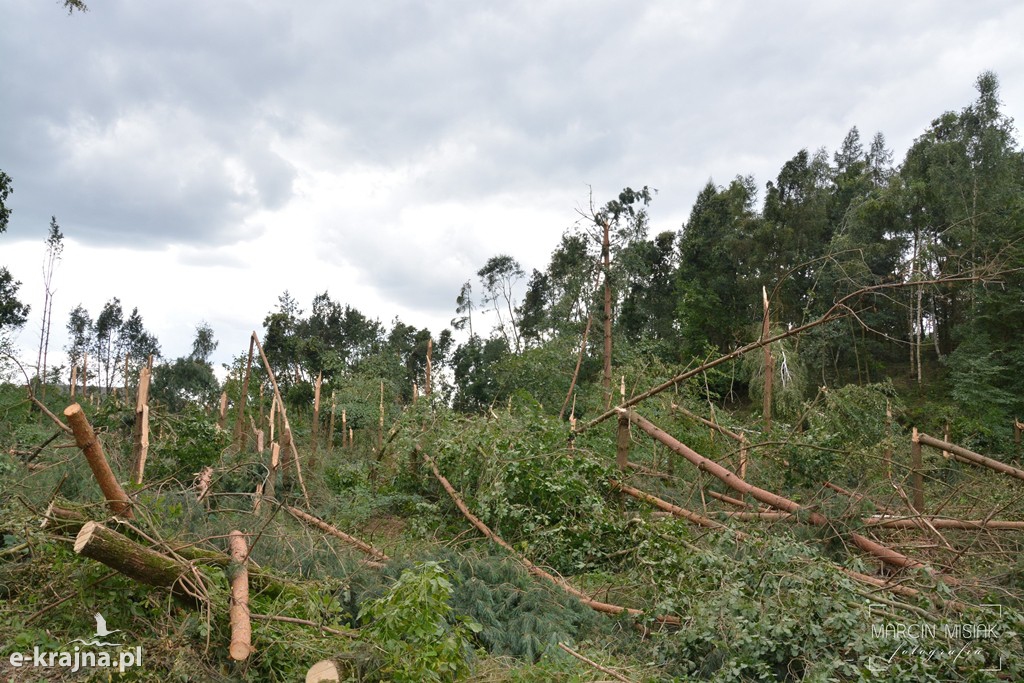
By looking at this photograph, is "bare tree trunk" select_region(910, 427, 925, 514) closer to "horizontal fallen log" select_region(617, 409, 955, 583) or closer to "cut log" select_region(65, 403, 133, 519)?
"horizontal fallen log" select_region(617, 409, 955, 583)

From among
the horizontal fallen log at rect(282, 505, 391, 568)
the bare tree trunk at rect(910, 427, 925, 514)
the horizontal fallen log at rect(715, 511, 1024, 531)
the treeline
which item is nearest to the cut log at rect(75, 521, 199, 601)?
the horizontal fallen log at rect(282, 505, 391, 568)

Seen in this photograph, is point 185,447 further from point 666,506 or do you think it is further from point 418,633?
point 418,633

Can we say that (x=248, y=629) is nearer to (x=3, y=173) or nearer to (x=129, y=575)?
(x=129, y=575)

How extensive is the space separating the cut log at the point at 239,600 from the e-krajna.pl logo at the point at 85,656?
0.52 metres

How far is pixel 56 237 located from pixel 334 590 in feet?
48.2

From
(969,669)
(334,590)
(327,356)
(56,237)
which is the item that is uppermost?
(56,237)

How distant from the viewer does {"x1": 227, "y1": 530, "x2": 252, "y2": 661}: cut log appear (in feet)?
10.9

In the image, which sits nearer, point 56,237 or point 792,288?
point 56,237

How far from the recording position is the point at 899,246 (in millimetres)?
26359

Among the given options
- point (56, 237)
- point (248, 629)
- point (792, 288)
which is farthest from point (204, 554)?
point (792, 288)

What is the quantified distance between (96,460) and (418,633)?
198 cm

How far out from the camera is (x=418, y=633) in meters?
3.49

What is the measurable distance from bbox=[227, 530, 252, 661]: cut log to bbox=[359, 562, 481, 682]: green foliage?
1.91 ft

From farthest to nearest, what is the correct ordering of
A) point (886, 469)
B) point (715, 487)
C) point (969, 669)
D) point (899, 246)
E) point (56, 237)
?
point (899, 246), point (56, 237), point (715, 487), point (886, 469), point (969, 669)
